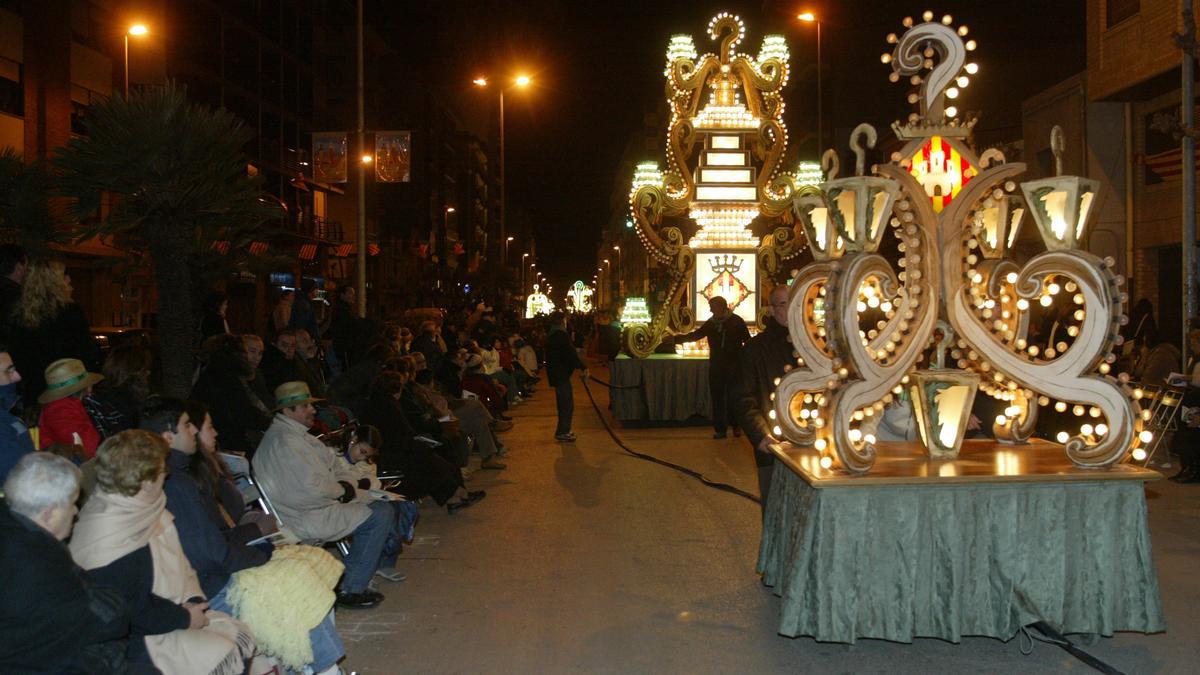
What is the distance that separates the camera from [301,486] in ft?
22.0

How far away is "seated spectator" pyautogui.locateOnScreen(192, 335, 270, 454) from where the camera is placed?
8.23 metres

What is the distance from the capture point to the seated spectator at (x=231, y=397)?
823 cm

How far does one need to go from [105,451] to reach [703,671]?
3085mm

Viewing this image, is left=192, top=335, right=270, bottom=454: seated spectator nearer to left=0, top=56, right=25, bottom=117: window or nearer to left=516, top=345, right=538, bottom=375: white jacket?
left=516, top=345, right=538, bottom=375: white jacket

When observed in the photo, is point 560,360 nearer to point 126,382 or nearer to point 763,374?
point 763,374

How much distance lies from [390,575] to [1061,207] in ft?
16.3

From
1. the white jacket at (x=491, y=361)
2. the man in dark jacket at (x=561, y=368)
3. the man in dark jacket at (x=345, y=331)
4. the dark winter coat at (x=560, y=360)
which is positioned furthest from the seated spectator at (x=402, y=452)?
the white jacket at (x=491, y=361)

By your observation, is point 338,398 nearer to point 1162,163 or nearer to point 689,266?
point 689,266

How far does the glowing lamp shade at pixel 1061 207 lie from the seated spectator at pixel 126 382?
578 cm

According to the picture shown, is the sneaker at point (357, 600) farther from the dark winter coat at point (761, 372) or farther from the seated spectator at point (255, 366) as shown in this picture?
the dark winter coat at point (761, 372)

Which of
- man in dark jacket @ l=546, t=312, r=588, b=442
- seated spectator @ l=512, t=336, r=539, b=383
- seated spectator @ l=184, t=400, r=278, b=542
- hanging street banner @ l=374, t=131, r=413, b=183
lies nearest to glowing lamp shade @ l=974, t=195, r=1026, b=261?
seated spectator @ l=184, t=400, r=278, b=542

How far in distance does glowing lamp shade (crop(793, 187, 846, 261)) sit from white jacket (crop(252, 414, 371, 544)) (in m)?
3.37

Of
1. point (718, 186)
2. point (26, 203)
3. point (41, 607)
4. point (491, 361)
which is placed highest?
point (718, 186)

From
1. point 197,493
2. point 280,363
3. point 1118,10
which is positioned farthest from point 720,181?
point 197,493
